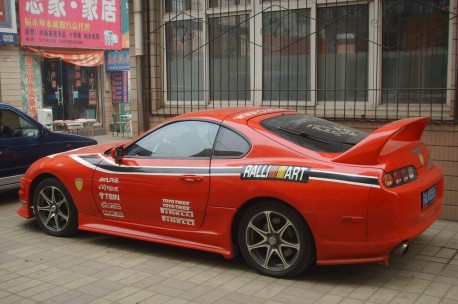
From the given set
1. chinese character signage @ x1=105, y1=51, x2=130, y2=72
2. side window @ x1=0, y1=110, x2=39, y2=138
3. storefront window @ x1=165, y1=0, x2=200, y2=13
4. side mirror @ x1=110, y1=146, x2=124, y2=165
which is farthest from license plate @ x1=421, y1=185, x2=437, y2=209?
chinese character signage @ x1=105, y1=51, x2=130, y2=72

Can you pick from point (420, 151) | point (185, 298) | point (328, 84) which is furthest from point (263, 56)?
point (185, 298)

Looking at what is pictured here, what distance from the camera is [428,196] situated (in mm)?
4480

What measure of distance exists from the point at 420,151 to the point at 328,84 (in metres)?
2.86

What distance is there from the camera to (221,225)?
4719 mm

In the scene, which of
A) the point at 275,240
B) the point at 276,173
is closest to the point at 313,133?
the point at 276,173

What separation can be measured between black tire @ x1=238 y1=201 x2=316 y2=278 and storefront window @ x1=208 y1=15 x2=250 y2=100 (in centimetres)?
388

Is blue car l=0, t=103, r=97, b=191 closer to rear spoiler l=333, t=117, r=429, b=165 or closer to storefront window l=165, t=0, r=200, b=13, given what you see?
storefront window l=165, t=0, r=200, b=13

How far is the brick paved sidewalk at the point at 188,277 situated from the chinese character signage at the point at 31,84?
11632 millimetres

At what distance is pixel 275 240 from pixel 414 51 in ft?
12.0

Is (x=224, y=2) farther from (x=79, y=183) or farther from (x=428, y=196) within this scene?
(x=428, y=196)

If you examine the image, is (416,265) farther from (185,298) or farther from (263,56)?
(263,56)

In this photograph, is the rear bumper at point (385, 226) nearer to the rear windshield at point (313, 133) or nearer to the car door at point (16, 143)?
the rear windshield at point (313, 133)

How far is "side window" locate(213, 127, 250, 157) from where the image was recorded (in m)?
4.74

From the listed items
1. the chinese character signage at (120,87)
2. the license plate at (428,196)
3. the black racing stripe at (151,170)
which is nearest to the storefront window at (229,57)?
the black racing stripe at (151,170)
